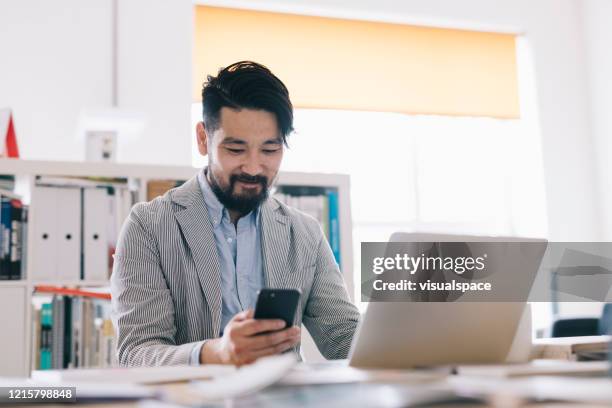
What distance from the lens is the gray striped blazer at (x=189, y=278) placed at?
1.42m

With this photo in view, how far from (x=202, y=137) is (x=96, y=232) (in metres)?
0.93

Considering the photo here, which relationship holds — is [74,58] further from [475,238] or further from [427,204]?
[475,238]

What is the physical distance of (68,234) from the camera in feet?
8.02

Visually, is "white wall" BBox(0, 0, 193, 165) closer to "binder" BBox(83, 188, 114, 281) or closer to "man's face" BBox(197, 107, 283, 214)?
→ "binder" BBox(83, 188, 114, 281)

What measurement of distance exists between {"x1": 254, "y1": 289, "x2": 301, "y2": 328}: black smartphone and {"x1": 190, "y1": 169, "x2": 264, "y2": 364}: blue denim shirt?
55 centimetres

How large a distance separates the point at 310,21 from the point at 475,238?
123 inches

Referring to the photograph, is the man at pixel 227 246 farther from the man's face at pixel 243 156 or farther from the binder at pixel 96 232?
the binder at pixel 96 232

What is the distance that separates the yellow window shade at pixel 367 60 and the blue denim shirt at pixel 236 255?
2.05 m

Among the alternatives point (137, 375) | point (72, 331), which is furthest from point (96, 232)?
point (137, 375)

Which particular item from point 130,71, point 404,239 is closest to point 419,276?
point 404,239

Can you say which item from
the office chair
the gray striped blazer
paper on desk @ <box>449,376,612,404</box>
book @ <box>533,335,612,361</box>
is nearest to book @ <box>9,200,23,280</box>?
the gray striped blazer

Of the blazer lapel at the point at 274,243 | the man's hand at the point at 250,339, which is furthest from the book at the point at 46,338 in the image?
the man's hand at the point at 250,339

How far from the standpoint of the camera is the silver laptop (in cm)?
101

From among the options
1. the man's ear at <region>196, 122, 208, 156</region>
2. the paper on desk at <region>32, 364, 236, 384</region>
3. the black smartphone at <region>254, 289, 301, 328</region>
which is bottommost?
the paper on desk at <region>32, 364, 236, 384</region>
